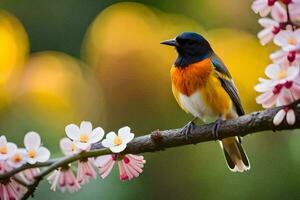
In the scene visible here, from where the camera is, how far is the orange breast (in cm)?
219

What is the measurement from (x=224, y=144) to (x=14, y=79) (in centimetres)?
230

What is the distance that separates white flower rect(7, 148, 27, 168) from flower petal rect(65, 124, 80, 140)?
0.11 metres

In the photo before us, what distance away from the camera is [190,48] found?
2.32 m

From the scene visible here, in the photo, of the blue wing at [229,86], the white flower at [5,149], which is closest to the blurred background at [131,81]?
the blue wing at [229,86]

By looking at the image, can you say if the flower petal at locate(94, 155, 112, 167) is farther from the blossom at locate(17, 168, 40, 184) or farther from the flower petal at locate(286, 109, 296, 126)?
the flower petal at locate(286, 109, 296, 126)

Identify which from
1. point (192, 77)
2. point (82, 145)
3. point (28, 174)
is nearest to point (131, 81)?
point (192, 77)

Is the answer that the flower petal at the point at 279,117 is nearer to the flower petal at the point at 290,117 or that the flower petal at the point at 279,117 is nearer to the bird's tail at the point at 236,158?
the flower petal at the point at 290,117

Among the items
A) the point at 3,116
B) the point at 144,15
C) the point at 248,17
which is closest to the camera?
the point at 3,116

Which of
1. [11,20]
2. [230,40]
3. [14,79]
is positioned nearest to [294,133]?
[230,40]

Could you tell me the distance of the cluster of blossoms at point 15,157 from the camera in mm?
1532

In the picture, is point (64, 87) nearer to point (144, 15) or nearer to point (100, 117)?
point (100, 117)

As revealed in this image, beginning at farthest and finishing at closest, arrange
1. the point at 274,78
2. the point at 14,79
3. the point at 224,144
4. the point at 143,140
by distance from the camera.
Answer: the point at 14,79 → the point at 224,144 → the point at 143,140 → the point at 274,78

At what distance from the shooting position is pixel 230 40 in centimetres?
436

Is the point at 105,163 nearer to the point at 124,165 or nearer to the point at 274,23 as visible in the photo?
the point at 124,165
